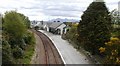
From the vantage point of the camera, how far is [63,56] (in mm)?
41750

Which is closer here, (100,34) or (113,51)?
(113,51)

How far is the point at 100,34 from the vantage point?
3803cm

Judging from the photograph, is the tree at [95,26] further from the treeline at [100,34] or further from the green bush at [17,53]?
the green bush at [17,53]

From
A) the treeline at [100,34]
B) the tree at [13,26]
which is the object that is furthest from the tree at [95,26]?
the tree at [13,26]

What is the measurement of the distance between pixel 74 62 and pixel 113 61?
6235 millimetres

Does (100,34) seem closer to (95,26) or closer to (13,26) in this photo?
(95,26)

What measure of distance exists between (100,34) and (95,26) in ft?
8.26

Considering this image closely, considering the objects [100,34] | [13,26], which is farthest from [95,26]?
[13,26]

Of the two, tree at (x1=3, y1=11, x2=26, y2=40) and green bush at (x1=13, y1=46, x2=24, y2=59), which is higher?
tree at (x1=3, y1=11, x2=26, y2=40)

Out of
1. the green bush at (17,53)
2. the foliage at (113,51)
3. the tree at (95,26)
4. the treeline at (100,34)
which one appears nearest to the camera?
the foliage at (113,51)

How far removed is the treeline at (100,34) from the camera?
33.8 meters

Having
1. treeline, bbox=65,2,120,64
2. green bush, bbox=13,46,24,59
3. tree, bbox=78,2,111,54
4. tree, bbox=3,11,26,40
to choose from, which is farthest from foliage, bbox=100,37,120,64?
tree, bbox=3,11,26,40

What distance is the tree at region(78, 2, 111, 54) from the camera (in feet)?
125

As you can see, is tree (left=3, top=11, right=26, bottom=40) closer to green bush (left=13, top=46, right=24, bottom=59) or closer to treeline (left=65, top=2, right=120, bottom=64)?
green bush (left=13, top=46, right=24, bottom=59)
